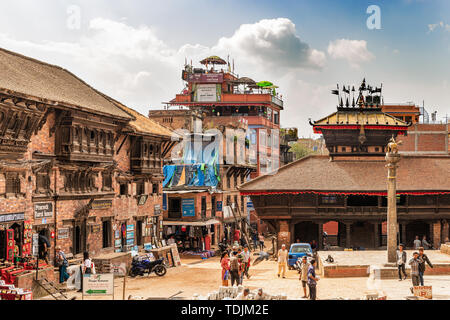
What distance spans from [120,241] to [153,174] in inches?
258

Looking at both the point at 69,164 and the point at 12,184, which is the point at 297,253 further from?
the point at 12,184

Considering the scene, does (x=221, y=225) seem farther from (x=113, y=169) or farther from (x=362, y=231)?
(x=113, y=169)

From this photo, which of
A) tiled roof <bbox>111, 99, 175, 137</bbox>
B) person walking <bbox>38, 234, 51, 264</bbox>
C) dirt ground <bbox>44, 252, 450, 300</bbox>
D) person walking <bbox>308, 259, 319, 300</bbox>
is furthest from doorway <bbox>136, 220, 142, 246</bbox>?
person walking <bbox>308, 259, 319, 300</bbox>

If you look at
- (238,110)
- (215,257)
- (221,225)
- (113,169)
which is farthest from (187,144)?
(238,110)

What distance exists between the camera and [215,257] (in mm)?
48500

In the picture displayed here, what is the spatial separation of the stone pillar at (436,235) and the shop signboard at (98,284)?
3129 centimetres

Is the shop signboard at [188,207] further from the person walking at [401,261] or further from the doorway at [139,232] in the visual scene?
the person walking at [401,261]

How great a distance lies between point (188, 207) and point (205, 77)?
105 feet

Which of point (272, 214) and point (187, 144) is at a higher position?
point (187, 144)

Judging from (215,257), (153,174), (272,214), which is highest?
(153,174)

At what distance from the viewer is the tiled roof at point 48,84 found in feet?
93.7

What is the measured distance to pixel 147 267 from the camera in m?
33.5

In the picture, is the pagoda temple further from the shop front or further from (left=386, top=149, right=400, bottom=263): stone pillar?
(left=386, top=149, right=400, bottom=263): stone pillar
